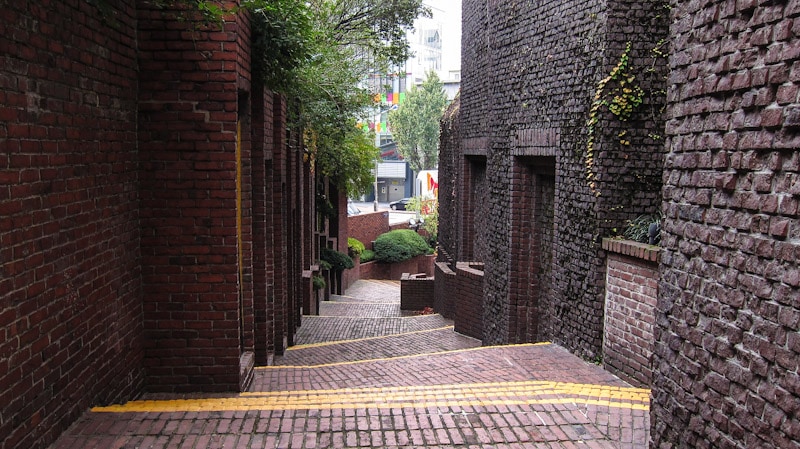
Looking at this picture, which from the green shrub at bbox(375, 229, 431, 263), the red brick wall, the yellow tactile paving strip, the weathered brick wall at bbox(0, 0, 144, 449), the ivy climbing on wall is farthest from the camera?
the green shrub at bbox(375, 229, 431, 263)

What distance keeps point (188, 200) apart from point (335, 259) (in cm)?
1571

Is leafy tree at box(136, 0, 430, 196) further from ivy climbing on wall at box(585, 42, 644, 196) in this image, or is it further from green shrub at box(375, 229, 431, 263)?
green shrub at box(375, 229, 431, 263)

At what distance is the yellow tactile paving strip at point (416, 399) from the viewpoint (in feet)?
16.5

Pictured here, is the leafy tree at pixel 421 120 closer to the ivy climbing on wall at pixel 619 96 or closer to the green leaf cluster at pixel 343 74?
the green leaf cluster at pixel 343 74

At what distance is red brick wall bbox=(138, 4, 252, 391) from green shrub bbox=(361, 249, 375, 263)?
22018mm

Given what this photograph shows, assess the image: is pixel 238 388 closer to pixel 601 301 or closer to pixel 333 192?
pixel 601 301

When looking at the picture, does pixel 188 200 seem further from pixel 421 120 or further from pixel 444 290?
pixel 421 120

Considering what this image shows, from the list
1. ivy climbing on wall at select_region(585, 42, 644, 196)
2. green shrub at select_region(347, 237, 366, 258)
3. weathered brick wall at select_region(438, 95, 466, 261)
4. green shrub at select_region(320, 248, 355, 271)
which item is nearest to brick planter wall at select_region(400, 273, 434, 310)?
weathered brick wall at select_region(438, 95, 466, 261)

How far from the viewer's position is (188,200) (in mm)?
5422

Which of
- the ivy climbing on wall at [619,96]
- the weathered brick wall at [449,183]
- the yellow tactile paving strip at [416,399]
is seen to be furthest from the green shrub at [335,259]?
the yellow tactile paving strip at [416,399]

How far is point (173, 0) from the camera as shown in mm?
5168

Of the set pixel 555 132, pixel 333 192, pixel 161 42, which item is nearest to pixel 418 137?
pixel 333 192

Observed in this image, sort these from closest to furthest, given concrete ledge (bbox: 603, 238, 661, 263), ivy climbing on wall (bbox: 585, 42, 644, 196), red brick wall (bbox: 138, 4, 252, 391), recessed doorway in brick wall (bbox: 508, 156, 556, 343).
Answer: red brick wall (bbox: 138, 4, 252, 391) < concrete ledge (bbox: 603, 238, 661, 263) < ivy climbing on wall (bbox: 585, 42, 644, 196) < recessed doorway in brick wall (bbox: 508, 156, 556, 343)

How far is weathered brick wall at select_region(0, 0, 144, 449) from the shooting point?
344 cm
